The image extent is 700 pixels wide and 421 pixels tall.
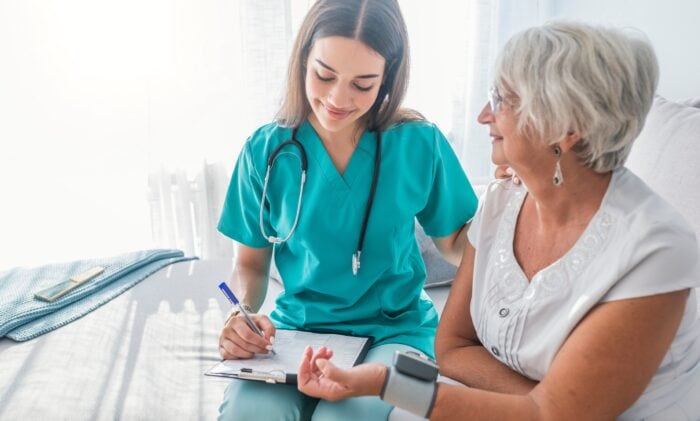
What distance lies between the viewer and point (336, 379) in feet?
3.33

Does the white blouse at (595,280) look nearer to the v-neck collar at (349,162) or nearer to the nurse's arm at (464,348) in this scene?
the nurse's arm at (464,348)

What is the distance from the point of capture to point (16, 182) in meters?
2.35

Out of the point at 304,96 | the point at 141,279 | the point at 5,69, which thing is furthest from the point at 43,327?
the point at 5,69

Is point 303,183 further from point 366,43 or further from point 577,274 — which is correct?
point 577,274

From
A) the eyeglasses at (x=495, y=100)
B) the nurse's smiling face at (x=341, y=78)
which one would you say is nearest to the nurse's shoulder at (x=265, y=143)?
the nurse's smiling face at (x=341, y=78)

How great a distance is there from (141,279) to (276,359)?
35.1 inches

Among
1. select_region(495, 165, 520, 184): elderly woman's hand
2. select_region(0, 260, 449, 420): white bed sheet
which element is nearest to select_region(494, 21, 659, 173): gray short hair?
select_region(495, 165, 520, 184): elderly woman's hand

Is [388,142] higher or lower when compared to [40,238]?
higher

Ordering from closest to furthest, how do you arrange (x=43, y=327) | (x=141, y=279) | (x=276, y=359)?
(x=276, y=359) → (x=43, y=327) → (x=141, y=279)

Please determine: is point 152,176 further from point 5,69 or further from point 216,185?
point 5,69

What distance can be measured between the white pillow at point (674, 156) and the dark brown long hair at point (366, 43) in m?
0.54

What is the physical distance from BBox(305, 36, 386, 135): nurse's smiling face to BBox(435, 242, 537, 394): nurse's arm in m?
0.36

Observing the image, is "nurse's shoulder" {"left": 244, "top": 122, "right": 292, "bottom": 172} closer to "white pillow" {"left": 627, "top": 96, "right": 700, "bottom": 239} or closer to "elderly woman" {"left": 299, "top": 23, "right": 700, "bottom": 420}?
"elderly woman" {"left": 299, "top": 23, "right": 700, "bottom": 420}

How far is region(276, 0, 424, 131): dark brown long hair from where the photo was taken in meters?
1.21
